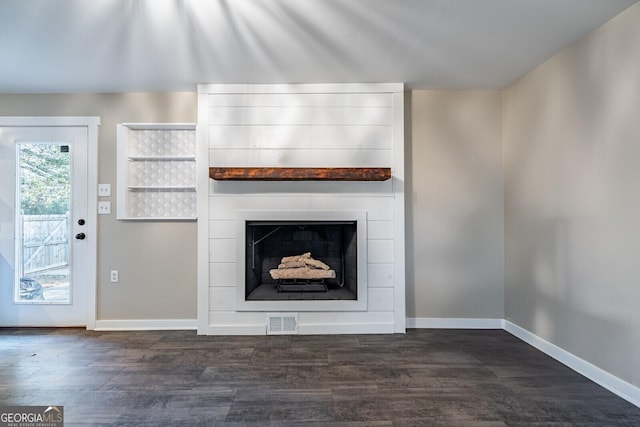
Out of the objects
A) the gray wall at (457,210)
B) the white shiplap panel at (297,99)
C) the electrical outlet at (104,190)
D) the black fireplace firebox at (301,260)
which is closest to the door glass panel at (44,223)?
the electrical outlet at (104,190)

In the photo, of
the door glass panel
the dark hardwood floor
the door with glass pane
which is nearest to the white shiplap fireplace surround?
the dark hardwood floor

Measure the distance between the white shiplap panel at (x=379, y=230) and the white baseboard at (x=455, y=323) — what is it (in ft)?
2.78

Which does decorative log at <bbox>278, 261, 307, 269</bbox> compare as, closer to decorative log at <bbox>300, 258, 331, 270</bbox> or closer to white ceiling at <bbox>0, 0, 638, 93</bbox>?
decorative log at <bbox>300, 258, 331, 270</bbox>

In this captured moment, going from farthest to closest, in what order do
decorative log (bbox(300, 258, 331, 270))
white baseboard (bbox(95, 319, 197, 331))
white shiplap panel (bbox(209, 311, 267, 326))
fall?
decorative log (bbox(300, 258, 331, 270)) < white baseboard (bbox(95, 319, 197, 331)) < white shiplap panel (bbox(209, 311, 267, 326))

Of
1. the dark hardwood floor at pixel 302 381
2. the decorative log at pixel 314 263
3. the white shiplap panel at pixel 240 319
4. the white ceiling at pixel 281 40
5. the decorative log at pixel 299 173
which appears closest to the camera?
the dark hardwood floor at pixel 302 381

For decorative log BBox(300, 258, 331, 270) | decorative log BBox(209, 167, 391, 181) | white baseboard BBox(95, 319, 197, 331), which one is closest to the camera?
decorative log BBox(209, 167, 391, 181)

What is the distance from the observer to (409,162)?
10.5ft

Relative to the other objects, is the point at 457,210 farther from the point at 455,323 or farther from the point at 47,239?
the point at 47,239

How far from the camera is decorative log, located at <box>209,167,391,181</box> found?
288 centimetres

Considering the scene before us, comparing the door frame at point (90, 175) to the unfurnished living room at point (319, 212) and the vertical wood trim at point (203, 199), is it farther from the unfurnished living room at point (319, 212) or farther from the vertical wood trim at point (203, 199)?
the vertical wood trim at point (203, 199)

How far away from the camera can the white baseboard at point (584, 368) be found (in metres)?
1.94

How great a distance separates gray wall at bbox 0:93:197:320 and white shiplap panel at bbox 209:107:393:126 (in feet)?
1.35

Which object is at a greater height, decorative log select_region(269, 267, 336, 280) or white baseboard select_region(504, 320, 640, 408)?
decorative log select_region(269, 267, 336, 280)

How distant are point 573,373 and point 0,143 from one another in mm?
5168
